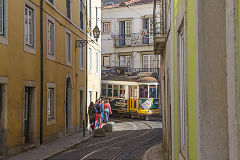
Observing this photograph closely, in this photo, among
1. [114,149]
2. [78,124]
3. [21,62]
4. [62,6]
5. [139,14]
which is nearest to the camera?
[21,62]

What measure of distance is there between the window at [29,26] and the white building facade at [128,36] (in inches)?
990

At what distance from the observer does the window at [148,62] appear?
127 ft

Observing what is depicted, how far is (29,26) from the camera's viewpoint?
13.5 metres

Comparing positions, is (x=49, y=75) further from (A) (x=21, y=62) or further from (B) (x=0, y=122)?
(B) (x=0, y=122)

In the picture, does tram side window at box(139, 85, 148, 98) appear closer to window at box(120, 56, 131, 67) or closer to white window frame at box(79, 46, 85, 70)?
white window frame at box(79, 46, 85, 70)

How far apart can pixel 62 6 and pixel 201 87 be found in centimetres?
1556

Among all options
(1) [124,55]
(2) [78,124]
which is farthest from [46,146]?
(1) [124,55]

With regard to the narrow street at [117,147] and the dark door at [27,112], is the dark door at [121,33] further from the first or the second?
the dark door at [27,112]

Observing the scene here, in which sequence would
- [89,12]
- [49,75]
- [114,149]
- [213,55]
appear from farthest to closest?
[89,12]
[49,75]
[114,149]
[213,55]

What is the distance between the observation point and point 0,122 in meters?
11.0

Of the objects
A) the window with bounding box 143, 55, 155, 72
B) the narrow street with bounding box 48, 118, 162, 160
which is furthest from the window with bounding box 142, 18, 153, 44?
the narrow street with bounding box 48, 118, 162, 160

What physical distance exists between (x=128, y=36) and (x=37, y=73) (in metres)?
26.4

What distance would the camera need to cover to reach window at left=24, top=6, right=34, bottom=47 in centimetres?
1310

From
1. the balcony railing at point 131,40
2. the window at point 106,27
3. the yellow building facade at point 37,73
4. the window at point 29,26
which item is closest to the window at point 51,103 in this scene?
the yellow building facade at point 37,73
